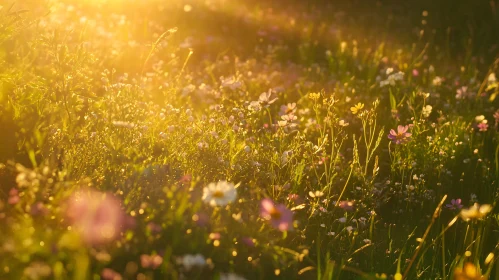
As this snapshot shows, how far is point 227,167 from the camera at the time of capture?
2941mm

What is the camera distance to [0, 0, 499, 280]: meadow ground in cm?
218

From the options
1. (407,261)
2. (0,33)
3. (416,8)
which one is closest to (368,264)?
(407,261)

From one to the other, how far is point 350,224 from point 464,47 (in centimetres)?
462

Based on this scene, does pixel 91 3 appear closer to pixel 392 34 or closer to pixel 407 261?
pixel 392 34

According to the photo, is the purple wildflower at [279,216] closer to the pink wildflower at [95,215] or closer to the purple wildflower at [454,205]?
the pink wildflower at [95,215]

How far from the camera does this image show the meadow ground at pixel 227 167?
2.18 metres

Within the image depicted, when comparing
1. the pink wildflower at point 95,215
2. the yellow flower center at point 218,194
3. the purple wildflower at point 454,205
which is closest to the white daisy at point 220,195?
the yellow flower center at point 218,194

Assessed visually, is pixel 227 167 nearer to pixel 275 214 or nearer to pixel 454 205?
pixel 275 214

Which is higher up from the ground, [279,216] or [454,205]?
[279,216]

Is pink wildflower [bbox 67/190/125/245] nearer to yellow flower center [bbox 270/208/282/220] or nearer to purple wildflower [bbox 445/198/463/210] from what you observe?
yellow flower center [bbox 270/208/282/220]

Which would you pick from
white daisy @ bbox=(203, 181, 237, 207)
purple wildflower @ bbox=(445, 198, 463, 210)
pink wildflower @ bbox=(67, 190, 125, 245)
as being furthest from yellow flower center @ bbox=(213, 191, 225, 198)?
purple wildflower @ bbox=(445, 198, 463, 210)

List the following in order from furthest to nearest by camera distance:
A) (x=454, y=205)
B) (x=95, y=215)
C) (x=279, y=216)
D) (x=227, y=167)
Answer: (x=454, y=205) < (x=227, y=167) < (x=279, y=216) < (x=95, y=215)

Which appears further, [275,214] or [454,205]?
[454,205]

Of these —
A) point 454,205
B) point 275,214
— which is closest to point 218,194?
point 275,214
